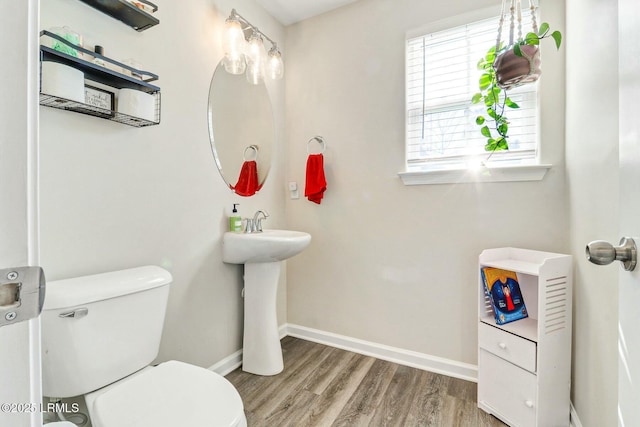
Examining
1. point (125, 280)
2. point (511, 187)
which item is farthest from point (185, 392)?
point (511, 187)

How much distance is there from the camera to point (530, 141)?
1.65 m

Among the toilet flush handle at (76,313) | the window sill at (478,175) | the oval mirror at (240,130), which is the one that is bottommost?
the toilet flush handle at (76,313)

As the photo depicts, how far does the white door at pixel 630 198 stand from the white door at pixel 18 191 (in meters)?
0.84

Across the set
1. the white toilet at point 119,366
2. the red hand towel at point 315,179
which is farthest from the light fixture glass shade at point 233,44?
the white toilet at point 119,366

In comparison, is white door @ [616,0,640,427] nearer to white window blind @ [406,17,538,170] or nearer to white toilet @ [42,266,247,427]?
white toilet @ [42,266,247,427]

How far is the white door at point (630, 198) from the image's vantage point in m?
0.48

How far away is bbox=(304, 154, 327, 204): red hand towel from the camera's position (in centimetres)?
215

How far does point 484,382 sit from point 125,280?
174 cm

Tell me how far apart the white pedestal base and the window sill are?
103 centimetres

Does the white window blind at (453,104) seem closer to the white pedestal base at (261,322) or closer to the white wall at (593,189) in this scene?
the white wall at (593,189)

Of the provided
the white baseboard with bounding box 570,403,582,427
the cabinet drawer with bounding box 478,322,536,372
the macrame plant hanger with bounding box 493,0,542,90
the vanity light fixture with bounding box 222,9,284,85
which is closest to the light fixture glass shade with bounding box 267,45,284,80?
the vanity light fixture with bounding box 222,9,284,85

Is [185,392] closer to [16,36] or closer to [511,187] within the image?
[16,36]

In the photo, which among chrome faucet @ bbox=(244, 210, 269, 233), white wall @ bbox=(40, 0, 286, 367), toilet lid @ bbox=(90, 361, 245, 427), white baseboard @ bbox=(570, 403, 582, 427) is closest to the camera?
toilet lid @ bbox=(90, 361, 245, 427)

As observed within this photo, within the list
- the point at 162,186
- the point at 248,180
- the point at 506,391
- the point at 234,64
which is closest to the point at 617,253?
the point at 506,391
